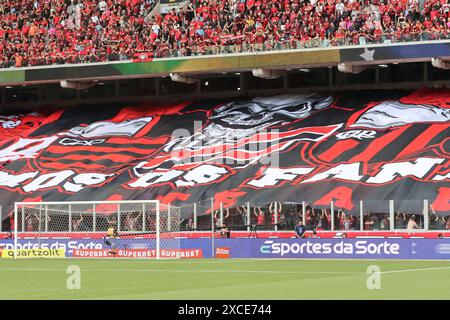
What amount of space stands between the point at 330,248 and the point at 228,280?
1255 centimetres

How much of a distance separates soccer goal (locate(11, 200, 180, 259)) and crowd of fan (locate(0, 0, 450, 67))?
12.4m

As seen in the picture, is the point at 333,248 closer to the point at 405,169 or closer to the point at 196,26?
the point at 405,169

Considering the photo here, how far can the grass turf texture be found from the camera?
22.1 meters

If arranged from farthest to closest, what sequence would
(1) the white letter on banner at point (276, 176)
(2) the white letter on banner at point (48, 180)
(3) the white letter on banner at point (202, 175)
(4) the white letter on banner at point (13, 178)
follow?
(4) the white letter on banner at point (13, 178) < (2) the white letter on banner at point (48, 180) < (3) the white letter on banner at point (202, 175) < (1) the white letter on banner at point (276, 176)

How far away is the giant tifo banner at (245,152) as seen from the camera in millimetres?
45812

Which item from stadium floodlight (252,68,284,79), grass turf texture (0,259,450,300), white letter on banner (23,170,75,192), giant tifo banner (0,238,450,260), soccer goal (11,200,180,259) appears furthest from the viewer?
stadium floodlight (252,68,284,79)

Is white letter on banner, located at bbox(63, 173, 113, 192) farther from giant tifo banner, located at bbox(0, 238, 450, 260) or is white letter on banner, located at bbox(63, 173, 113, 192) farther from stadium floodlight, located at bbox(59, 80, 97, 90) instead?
stadium floodlight, located at bbox(59, 80, 97, 90)

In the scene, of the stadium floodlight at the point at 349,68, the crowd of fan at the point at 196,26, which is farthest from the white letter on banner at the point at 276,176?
the crowd of fan at the point at 196,26

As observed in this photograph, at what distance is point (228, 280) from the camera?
2738cm

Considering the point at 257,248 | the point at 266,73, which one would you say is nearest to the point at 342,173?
the point at 257,248

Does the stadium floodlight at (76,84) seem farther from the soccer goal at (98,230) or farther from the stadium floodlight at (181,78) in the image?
the soccer goal at (98,230)

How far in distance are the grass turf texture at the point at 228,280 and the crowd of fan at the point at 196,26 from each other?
56.6 ft

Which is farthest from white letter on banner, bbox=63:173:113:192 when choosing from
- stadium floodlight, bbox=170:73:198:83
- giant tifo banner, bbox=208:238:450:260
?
giant tifo banner, bbox=208:238:450:260
